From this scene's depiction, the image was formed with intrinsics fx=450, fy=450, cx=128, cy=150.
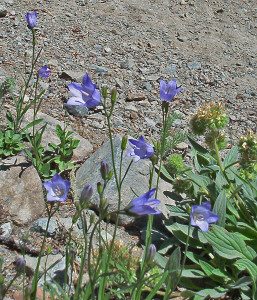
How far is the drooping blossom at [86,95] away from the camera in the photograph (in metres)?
2.32

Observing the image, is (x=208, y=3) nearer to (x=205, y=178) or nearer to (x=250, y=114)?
(x=250, y=114)

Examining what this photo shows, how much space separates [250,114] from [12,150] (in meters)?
3.21

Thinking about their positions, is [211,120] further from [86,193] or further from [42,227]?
[86,193]

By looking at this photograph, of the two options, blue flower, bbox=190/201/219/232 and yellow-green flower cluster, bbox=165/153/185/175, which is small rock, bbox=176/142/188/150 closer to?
yellow-green flower cluster, bbox=165/153/185/175

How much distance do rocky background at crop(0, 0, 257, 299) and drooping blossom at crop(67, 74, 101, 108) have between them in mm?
1280

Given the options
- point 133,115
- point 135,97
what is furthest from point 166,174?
point 135,97

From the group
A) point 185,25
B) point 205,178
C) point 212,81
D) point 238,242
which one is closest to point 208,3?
point 185,25

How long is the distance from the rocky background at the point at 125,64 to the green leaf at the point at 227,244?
29.9 inches

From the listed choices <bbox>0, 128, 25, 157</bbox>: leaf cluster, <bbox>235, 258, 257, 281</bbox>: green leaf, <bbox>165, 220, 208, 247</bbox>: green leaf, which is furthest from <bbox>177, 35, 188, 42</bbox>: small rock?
<bbox>235, 258, 257, 281</bbox>: green leaf

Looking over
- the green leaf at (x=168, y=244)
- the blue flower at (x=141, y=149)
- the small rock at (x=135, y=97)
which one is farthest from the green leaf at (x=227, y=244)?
the small rock at (x=135, y=97)

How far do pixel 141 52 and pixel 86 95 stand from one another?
13.5 feet

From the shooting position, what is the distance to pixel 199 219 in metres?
2.51

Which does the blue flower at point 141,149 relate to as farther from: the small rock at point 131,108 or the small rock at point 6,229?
the small rock at point 131,108

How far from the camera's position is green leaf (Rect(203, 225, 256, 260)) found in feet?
9.71
